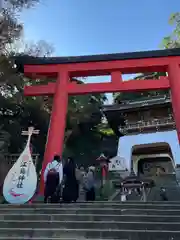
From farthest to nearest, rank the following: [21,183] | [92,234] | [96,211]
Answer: [21,183] → [96,211] → [92,234]

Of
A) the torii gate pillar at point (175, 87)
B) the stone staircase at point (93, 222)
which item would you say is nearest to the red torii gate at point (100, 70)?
the torii gate pillar at point (175, 87)

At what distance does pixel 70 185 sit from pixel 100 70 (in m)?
5.09

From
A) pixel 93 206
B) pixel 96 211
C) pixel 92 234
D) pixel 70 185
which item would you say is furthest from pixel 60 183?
pixel 92 234

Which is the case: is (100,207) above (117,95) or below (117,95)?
below

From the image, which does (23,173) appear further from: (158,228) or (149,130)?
(149,130)

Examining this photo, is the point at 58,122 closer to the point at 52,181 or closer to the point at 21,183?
the point at 21,183

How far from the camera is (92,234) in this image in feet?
13.3

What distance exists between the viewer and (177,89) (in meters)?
9.16

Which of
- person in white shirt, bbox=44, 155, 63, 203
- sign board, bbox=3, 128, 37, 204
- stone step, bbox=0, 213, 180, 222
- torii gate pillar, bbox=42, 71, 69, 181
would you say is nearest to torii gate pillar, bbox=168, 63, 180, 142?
torii gate pillar, bbox=42, 71, 69, 181

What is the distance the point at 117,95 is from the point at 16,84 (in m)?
11.2

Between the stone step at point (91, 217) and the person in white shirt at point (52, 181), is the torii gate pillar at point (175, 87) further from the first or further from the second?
the stone step at point (91, 217)

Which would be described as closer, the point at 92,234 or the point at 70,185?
the point at 92,234

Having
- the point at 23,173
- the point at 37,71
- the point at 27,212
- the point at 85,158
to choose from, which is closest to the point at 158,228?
the point at 27,212

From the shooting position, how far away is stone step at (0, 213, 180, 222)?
4504 millimetres
